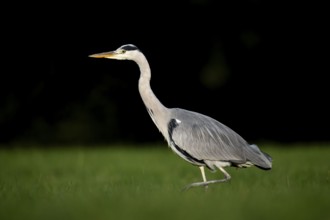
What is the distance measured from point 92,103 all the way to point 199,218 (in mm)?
15266

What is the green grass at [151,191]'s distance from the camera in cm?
454

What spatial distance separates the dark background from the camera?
1862 cm

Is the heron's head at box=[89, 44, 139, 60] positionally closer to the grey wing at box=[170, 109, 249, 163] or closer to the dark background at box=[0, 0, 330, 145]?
the grey wing at box=[170, 109, 249, 163]

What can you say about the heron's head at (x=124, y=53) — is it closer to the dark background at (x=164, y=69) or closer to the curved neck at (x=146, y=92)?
the curved neck at (x=146, y=92)

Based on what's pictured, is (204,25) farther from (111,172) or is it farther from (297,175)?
(297,175)

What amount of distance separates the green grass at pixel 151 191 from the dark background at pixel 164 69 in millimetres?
4414

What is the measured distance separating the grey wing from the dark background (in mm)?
11399

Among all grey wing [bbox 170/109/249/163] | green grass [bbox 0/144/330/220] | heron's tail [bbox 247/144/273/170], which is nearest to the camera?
green grass [bbox 0/144/330/220]

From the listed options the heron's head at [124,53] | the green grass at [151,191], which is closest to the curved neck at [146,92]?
the heron's head at [124,53]

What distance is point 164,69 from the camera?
19547 millimetres

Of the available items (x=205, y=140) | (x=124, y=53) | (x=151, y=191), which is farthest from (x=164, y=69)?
(x=151, y=191)

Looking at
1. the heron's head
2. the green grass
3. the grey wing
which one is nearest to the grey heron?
the grey wing

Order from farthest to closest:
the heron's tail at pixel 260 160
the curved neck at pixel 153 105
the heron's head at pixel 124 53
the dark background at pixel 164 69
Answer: the dark background at pixel 164 69 → the heron's head at pixel 124 53 → the curved neck at pixel 153 105 → the heron's tail at pixel 260 160

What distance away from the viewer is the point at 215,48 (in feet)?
63.6
